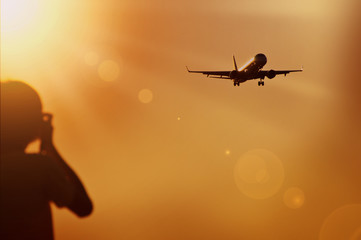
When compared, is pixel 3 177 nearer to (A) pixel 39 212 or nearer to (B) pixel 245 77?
(A) pixel 39 212

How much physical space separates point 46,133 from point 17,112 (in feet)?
1.46

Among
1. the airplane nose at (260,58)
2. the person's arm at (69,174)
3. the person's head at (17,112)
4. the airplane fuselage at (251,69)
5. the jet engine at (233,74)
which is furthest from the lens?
the jet engine at (233,74)

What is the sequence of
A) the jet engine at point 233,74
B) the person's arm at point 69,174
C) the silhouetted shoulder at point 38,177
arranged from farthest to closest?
1. the jet engine at point 233,74
2. the person's arm at point 69,174
3. the silhouetted shoulder at point 38,177

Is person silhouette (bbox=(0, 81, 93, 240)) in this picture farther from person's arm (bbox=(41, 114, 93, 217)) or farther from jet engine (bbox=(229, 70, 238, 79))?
jet engine (bbox=(229, 70, 238, 79))

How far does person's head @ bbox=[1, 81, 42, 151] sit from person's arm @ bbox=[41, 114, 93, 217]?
0.17 meters

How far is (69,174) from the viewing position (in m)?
3.82

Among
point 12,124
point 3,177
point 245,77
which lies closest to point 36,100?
point 12,124

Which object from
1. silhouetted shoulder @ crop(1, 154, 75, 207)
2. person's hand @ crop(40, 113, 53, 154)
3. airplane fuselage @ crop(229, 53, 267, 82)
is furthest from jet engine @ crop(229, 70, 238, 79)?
silhouetted shoulder @ crop(1, 154, 75, 207)

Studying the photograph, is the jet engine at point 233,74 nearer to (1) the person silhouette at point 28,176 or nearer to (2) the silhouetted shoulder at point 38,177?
(1) the person silhouette at point 28,176

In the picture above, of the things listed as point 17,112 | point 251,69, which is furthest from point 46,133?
point 251,69

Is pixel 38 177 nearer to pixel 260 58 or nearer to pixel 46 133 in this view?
pixel 46 133

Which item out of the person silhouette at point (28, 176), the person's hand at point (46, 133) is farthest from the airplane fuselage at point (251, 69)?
the person silhouette at point (28, 176)

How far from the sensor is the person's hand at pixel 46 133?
387cm

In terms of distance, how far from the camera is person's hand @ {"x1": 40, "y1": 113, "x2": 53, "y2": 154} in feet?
12.7
